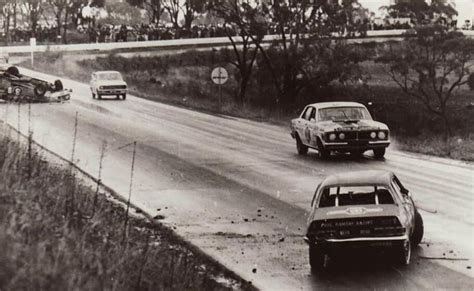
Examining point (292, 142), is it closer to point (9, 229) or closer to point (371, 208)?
point (371, 208)

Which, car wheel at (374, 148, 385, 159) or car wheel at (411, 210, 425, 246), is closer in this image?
car wheel at (411, 210, 425, 246)

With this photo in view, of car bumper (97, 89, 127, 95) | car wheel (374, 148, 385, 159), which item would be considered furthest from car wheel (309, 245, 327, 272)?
car bumper (97, 89, 127, 95)

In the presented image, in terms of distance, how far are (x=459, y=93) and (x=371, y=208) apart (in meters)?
60.7

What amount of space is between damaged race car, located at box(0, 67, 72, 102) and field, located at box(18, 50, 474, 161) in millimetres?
8619

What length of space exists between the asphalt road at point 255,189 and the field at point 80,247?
0.53m

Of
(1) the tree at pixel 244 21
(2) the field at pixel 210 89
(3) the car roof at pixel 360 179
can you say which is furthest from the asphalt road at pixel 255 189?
(1) the tree at pixel 244 21

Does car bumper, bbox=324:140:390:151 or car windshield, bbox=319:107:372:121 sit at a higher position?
car windshield, bbox=319:107:372:121

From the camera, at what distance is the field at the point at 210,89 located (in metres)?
53.2

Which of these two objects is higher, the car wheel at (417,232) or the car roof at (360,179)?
the car roof at (360,179)

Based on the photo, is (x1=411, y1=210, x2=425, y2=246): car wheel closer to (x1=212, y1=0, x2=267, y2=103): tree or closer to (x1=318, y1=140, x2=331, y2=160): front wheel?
(x1=318, y1=140, x2=331, y2=160): front wheel

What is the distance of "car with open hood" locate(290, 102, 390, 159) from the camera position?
863 inches

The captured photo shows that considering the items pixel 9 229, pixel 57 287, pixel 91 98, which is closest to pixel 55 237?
pixel 9 229

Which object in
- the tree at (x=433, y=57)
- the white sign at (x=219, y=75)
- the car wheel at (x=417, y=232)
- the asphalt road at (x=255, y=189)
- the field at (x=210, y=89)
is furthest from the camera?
the tree at (x=433, y=57)

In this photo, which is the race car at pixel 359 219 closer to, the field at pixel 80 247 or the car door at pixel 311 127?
the field at pixel 80 247
